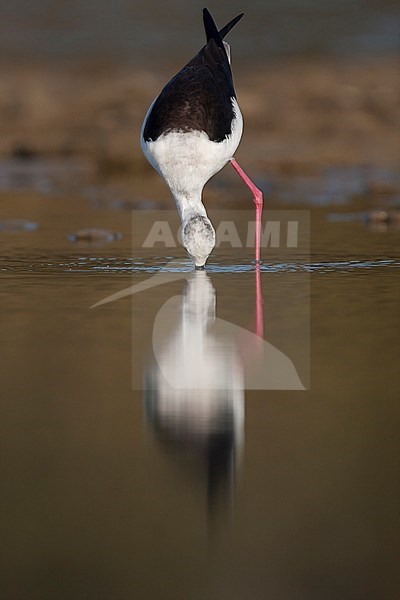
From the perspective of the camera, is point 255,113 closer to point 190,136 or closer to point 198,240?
point 190,136

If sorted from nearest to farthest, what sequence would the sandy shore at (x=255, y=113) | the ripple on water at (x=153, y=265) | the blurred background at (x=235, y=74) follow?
the ripple on water at (x=153, y=265), the sandy shore at (x=255, y=113), the blurred background at (x=235, y=74)

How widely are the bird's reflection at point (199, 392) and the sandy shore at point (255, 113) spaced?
25.5ft

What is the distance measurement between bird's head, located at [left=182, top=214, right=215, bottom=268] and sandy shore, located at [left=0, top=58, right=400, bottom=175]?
6.32 meters

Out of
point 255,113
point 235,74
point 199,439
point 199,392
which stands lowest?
point 199,439

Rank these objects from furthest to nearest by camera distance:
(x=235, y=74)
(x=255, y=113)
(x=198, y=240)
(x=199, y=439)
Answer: (x=235, y=74)
(x=255, y=113)
(x=198, y=240)
(x=199, y=439)

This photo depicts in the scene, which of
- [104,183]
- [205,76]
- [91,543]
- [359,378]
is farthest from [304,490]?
[104,183]

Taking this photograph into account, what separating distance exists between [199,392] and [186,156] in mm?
2984

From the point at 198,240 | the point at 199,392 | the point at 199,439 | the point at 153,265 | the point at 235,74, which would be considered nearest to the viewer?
the point at 199,439

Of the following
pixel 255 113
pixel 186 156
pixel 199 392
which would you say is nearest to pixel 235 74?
pixel 255 113

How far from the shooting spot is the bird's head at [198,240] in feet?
21.9

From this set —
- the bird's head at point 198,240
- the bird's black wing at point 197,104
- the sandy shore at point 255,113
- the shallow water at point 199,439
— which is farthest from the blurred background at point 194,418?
the bird's black wing at point 197,104

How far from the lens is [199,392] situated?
14.3 ft

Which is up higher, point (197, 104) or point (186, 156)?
point (197, 104)

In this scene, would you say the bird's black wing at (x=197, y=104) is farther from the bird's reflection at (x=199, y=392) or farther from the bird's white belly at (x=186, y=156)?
the bird's reflection at (x=199, y=392)
